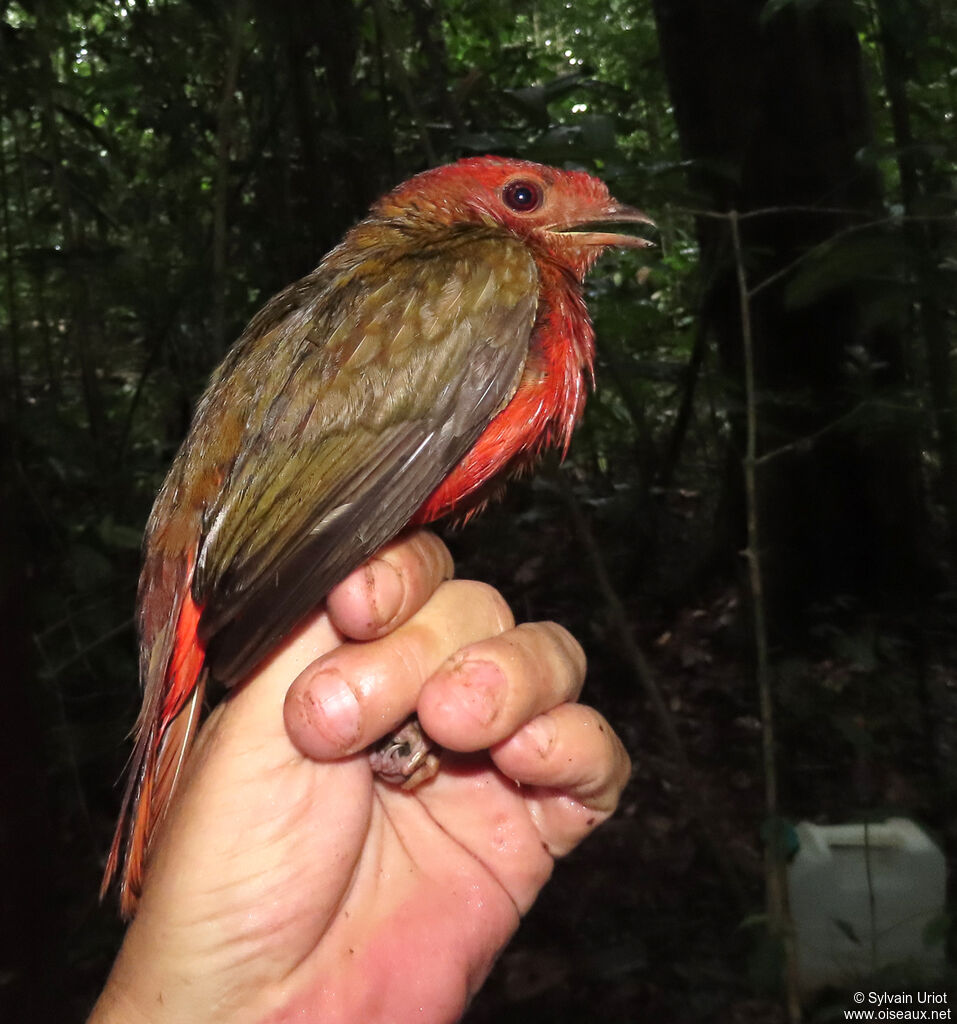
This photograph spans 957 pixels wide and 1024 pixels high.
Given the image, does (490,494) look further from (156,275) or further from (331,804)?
(156,275)

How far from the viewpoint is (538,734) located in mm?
1692

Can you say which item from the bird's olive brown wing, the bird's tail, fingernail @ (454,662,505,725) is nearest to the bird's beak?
the bird's olive brown wing

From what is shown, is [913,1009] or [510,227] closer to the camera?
[510,227]

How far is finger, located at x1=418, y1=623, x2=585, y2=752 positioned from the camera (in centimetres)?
155

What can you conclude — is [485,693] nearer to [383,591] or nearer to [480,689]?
[480,689]

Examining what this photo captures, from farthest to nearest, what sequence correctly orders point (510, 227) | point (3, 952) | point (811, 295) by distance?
point (811, 295), point (510, 227), point (3, 952)

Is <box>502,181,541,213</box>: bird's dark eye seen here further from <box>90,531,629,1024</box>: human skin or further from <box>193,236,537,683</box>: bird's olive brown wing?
<box>90,531,629,1024</box>: human skin

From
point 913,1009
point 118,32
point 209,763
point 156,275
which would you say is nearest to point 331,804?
point 209,763

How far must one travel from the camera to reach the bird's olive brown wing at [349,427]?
152 centimetres

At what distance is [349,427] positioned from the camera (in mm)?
1621

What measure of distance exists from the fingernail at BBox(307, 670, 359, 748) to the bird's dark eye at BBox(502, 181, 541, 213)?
131 centimetres

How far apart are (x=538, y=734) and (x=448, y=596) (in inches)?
13.3

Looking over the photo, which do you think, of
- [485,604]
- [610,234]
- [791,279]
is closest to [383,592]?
[485,604]

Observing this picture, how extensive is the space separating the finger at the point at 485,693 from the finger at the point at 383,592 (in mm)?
144
